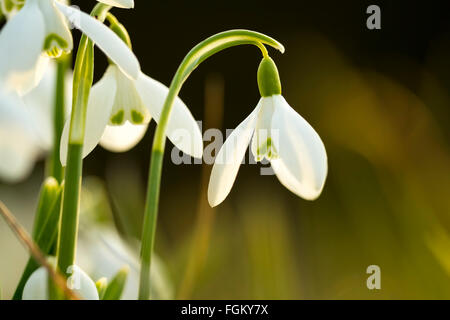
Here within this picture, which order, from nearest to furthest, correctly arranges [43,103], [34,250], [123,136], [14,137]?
[34,250] < [123,136] < [43,103] < [14,137]

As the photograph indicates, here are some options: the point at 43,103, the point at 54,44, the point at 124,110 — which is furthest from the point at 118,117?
the point at 43,103

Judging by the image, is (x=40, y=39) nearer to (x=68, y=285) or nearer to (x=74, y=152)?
(x=74, y=152)

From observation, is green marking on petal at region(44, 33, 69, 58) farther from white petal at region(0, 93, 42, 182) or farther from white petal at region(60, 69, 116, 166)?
white petal at region(0, 93, 42, 182)

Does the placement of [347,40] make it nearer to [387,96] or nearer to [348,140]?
[387,96]

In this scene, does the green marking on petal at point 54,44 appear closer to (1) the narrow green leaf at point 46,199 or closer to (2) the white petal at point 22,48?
(2) the white petal at point 22,48

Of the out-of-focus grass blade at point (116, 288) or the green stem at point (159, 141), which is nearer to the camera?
the green stem at point (159, 141)

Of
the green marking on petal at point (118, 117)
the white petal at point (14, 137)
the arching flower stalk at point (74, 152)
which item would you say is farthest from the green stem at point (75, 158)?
the white petal at point (14, 137)

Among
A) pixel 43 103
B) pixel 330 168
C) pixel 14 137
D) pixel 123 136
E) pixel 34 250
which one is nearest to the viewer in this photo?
pixel 34 250

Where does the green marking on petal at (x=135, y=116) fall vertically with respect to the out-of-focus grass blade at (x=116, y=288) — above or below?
above

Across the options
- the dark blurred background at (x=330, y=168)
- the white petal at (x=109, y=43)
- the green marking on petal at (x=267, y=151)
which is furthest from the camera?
the dark blurred background at (x=330, y=168)
